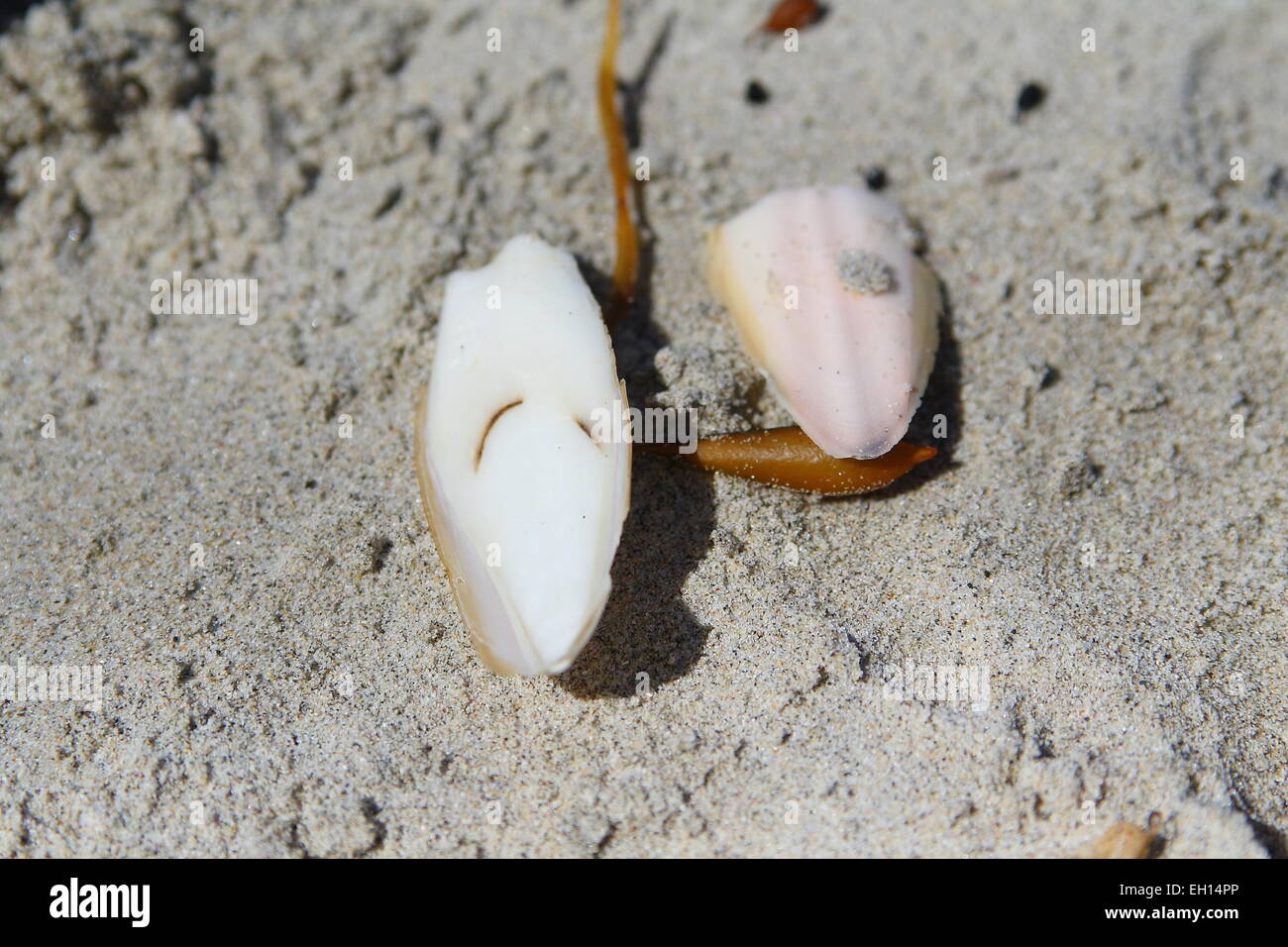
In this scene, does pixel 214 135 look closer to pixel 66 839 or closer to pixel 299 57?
pixel 299 57

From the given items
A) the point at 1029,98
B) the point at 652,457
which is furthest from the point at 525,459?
the point at 1029,98
